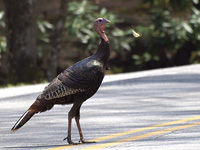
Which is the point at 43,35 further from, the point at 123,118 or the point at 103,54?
the point at 103,54

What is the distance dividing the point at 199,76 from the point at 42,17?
39.2 feet

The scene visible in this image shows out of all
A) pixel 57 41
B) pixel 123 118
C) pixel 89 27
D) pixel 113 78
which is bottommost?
pixel 57 41

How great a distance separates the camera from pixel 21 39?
23516 mm

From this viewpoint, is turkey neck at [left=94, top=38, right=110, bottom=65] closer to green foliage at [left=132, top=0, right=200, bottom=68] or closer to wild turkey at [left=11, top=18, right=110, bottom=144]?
wild turkey at [left=11, top=18, right=110, bottom=144]

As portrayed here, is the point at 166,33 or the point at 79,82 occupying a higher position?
the point at 79,82

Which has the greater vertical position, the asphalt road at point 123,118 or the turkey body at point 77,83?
the turkey body at point 77,83

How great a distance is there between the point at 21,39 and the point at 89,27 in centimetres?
384

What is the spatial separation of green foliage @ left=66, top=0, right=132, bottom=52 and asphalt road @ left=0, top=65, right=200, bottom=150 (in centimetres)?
787

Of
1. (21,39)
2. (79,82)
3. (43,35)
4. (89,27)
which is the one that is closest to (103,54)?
(79,82)

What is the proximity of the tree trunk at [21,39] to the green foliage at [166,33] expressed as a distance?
507 centimetres

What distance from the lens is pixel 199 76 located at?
19094 millimetres

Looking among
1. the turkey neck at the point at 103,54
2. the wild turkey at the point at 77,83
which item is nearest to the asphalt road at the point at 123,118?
the wild turkey at the point at 77,83

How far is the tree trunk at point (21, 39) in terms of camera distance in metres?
23.1

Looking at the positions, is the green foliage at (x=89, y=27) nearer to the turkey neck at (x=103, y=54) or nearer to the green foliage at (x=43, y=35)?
the green foliage at (x=43, y=35)
